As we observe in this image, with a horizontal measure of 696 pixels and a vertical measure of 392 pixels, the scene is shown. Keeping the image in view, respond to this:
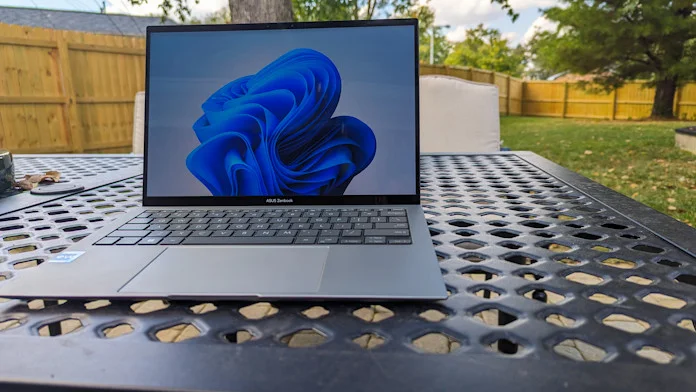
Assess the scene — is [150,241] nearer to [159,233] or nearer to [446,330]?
[159,233]

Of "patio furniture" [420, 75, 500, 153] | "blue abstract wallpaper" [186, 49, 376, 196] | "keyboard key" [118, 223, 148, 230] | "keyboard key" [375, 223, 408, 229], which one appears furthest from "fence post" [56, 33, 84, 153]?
"keyboard key" [375, 223, 408, 229]

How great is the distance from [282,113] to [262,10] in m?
2.46

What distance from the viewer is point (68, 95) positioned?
4.93 metres

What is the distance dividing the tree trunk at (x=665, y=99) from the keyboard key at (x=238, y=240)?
13.0m

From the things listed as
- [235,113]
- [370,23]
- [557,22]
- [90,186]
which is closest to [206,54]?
[235,113]

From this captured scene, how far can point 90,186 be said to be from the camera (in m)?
1.08

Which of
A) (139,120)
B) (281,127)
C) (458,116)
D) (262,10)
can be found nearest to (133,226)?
(281,127)

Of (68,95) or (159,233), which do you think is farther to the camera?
(68,95)

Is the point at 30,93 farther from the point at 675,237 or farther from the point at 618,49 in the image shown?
the point at 618,49

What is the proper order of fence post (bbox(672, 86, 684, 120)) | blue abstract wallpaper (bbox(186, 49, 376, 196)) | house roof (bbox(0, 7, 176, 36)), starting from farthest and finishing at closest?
1. fence post (bbox(672, 86, 684, 120))
2. house roof (bbox(0, 7, 176, 36))
3. blue abstract wallpaper (bbox(186, 49, 376, 196))

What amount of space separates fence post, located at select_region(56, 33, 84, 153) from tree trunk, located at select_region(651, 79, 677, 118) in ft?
40.3

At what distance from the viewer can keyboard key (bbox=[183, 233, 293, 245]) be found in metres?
0.61

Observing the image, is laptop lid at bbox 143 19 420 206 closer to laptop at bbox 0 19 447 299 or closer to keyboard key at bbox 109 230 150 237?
laptop at bbox 0 19 447 299

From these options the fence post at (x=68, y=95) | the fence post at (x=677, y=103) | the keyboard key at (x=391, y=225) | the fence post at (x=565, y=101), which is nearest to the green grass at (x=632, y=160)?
the keyboard key at (x=391, y=225)
